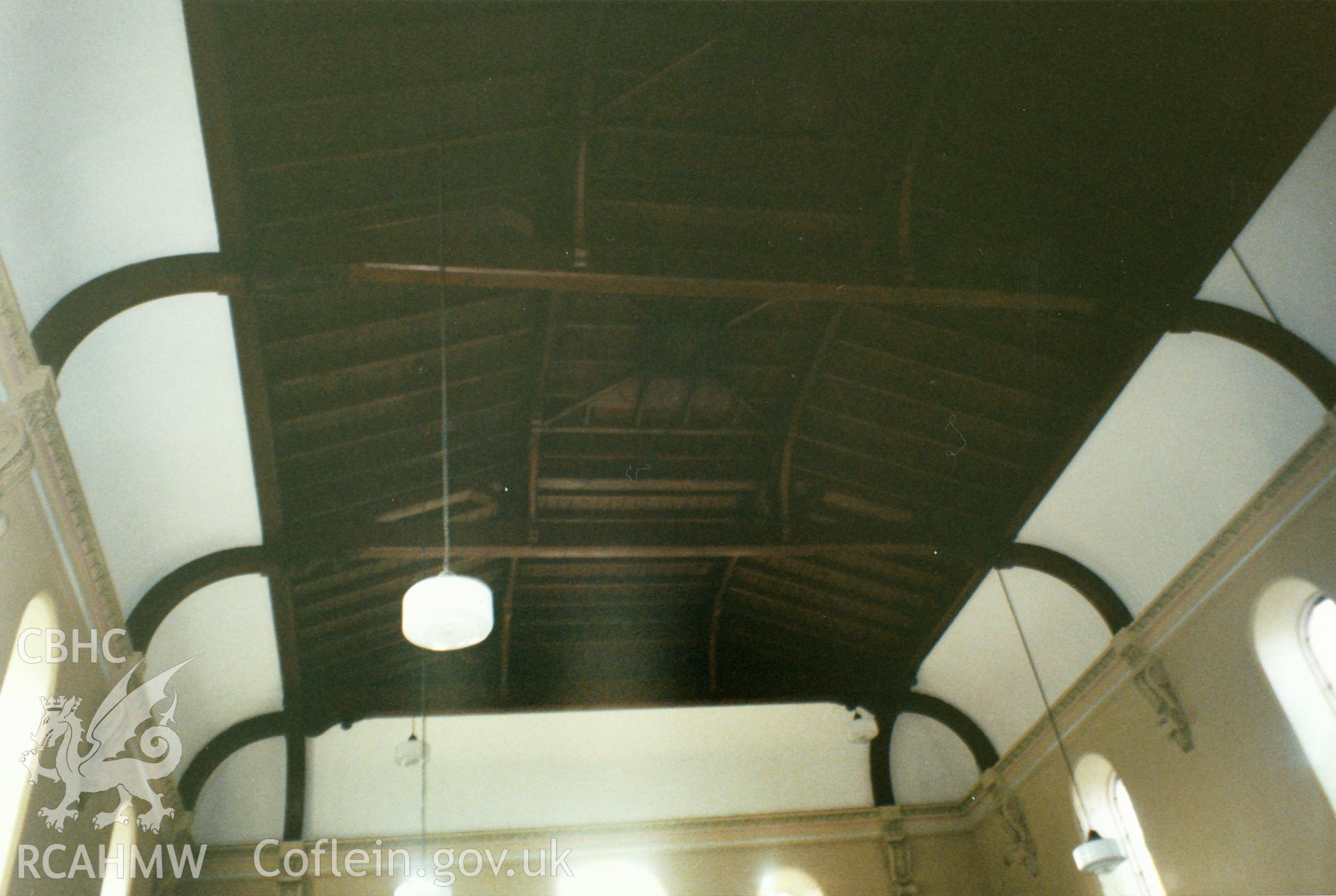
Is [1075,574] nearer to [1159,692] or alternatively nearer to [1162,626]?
[1162,626]

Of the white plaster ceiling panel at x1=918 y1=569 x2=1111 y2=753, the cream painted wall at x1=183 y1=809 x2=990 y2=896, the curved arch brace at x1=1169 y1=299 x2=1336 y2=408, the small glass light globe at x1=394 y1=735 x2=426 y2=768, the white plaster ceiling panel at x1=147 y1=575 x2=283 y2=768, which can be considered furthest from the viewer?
the cream painted wall at x1=183 y1=809 x2=990 y2=896

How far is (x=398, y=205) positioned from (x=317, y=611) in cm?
543

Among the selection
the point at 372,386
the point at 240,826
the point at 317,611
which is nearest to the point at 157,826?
the point at 240,826

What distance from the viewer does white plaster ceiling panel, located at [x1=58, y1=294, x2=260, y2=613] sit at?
6.82 meters

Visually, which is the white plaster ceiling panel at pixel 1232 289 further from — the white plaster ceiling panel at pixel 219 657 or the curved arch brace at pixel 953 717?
the white plaster ceiling panel at pixel 219 657

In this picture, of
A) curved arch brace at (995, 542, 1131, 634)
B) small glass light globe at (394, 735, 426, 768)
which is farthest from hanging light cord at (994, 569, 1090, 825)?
small glass light globe at (394, 735, 426, 768)

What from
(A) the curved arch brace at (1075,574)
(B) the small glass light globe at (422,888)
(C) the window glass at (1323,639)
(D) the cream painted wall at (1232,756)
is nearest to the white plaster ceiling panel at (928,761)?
(D) the cream painted wall at (1232,756)

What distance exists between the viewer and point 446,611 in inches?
234

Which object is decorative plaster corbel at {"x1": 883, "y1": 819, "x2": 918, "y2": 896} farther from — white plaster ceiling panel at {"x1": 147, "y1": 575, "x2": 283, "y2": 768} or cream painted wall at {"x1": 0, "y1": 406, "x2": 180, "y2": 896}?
cream painted wall at {"x1": 0, "y1": 406, "x2": 180, "y2": 896}

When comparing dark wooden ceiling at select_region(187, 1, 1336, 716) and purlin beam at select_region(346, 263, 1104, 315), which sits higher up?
dark wooden ceiling at select_region(187, 1, 1336, 716)

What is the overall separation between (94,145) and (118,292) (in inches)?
38.6

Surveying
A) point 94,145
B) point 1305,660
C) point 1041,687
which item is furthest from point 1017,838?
point 94,145

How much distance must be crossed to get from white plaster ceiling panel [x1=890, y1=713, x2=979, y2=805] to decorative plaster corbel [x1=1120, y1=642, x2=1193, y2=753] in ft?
13.8

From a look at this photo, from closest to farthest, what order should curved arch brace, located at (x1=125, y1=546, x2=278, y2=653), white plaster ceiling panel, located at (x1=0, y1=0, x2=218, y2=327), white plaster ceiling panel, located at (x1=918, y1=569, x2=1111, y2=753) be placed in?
1. white plaster ceiling panel, located at (x1=0, y1=0, x2=218, y2=327)
2. curved arch brace, located at (x1=125, y1=546, x2=278, y2=653)
3. white plaster ceiling panel, located at (x1=918, y1=569, x2=1111, y2=753)
